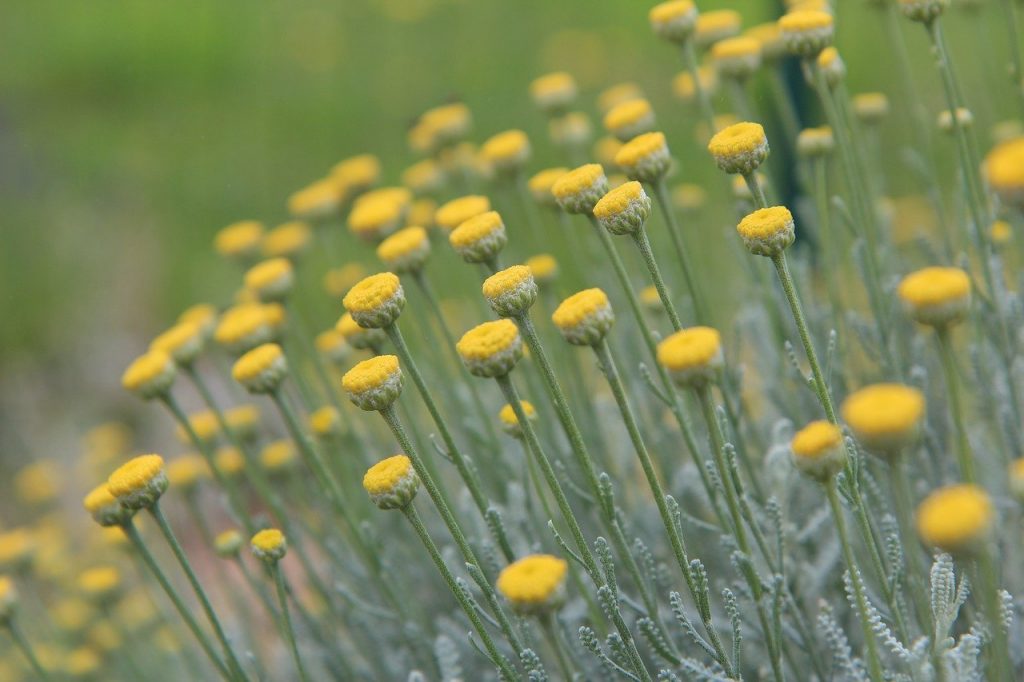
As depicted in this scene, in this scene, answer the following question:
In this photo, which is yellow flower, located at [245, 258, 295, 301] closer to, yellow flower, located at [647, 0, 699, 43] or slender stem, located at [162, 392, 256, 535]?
slender stem, located at [162, 392, 256, 535]

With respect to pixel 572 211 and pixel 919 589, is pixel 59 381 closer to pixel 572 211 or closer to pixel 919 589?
pixel 572 211

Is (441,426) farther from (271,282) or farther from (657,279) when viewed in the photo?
(271,282)

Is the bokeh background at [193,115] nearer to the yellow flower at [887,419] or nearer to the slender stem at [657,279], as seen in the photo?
the slender stem at [657,279]

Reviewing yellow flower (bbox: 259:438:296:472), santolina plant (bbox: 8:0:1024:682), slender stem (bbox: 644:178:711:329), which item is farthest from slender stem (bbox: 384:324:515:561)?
yellow flower (bbox: 259:438:296:472)

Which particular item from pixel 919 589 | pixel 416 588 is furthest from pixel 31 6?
pixel 919 589

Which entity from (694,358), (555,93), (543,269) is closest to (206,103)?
(555,93)

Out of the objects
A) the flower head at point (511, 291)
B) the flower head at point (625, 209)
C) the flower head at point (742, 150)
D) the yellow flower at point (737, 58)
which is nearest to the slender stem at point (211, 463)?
the flower head at point (511, 291)
